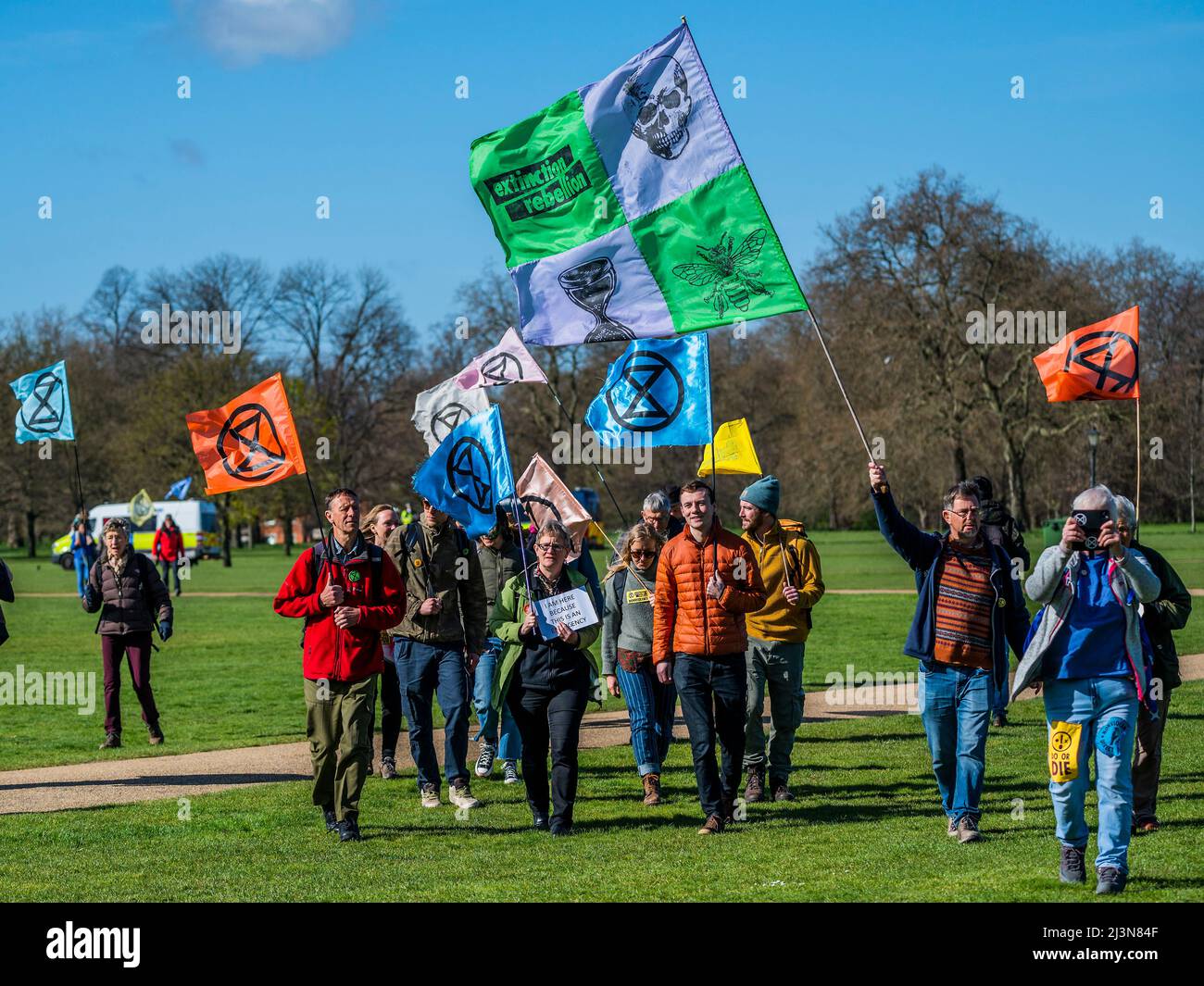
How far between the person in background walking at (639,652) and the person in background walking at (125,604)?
4429mm

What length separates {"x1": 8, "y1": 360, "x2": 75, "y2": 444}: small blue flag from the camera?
17562 millimetres

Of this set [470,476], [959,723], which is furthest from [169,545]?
[959,723]

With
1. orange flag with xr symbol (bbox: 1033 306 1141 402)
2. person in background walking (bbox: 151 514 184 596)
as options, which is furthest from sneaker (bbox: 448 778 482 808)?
person in background walking (bbox: 151 514 184 596)

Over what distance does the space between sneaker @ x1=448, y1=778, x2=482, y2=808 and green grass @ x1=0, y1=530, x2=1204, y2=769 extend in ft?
12.9

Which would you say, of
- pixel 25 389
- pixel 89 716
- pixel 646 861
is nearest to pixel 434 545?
pixel 646 861

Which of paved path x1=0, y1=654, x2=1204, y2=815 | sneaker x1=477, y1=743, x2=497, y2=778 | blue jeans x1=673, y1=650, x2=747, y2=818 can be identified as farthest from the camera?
sneaker x1=477, y1=743, x2=497, y2=778

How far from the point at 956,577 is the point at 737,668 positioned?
140 centimetres

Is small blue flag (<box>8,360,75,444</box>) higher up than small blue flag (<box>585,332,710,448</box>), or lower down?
higher up

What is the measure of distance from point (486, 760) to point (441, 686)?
1.38 metres

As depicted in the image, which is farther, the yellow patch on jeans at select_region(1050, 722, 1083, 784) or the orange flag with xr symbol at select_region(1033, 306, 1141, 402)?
the orange flag with xr symbol at select_region(1033, 306, 1141, 402)

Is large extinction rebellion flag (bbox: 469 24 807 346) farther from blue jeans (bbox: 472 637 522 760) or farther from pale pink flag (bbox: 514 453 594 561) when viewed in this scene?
blue jeans (bbox: 472 637 522 760)

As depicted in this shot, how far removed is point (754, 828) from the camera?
8.95m

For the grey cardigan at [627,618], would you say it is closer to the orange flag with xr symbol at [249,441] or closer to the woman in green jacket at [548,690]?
the woman in green jacket at [548,690]
